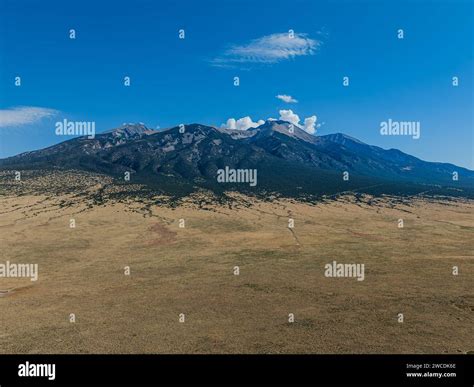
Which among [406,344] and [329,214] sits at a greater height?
[329,214]

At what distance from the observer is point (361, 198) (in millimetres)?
163375

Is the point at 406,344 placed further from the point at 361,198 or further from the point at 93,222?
the point at 361,198

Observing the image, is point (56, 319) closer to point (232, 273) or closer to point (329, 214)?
point (232, 273)

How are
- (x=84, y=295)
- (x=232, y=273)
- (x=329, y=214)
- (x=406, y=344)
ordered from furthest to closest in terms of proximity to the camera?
(x=329, y=214)
(x=232, y=273)
(x=84, y=295)
(x=406, y=344)

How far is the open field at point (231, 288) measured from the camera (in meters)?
30.9

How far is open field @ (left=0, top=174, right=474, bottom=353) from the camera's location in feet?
102

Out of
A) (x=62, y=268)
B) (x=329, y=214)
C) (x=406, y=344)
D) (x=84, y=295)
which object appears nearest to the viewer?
(x=406, y=344)

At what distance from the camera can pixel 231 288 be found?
151ft

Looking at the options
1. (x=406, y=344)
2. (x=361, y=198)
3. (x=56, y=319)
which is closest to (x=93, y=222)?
(x=56, y=319)

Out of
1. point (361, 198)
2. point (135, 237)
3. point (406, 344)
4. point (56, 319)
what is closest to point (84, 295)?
point (56, 319)

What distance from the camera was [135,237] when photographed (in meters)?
82.7
